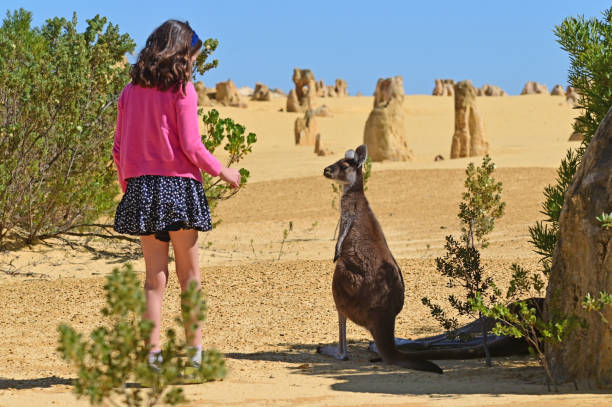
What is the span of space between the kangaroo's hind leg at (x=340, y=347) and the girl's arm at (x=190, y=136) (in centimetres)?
170

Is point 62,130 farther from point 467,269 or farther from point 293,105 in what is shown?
point 293,105

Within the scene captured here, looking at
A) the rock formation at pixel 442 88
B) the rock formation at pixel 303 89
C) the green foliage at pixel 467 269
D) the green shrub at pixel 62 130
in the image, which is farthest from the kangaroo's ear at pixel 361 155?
the rock formation at pixel 442 88

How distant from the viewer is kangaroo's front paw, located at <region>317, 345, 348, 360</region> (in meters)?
6.11

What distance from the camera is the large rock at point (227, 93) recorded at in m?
64.1

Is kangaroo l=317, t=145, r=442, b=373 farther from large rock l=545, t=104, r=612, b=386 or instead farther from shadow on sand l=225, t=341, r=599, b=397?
large rock l=545, t=104, r=612, b=386

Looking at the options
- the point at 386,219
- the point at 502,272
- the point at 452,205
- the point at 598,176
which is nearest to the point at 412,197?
the point at 452,205

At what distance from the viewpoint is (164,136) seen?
486 centimetres

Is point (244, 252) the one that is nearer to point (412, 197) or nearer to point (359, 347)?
point (359, 347)

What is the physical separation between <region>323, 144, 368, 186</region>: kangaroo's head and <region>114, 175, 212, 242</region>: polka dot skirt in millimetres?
1402

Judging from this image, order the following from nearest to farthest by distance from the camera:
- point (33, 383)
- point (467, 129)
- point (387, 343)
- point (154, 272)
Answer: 1. point (154, 272)
2. point (33, 383)
3. point (387, 343)
4. point (467, 129)

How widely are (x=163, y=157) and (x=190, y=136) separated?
213 mm

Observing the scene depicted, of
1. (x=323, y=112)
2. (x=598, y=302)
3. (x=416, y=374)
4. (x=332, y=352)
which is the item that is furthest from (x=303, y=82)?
(x=598, y=302)

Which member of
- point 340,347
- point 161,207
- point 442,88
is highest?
point 442,88

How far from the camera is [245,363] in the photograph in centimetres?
589
